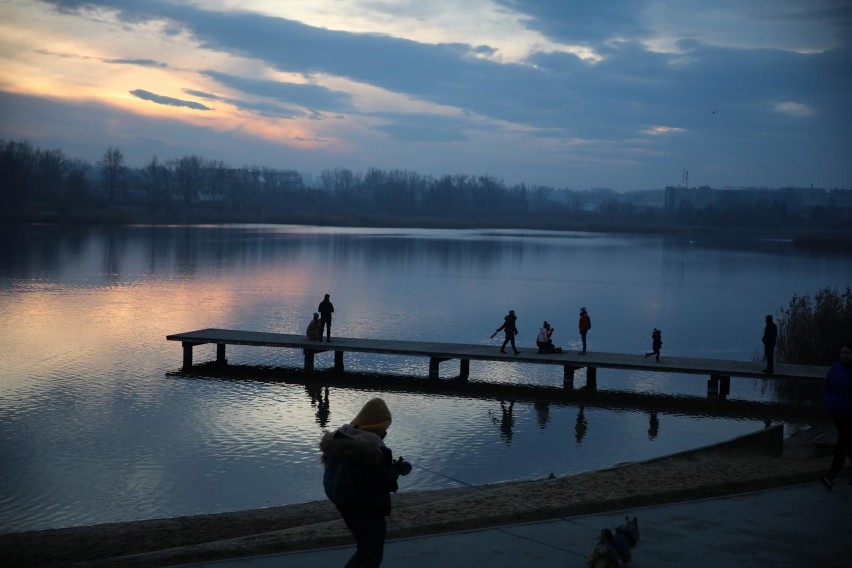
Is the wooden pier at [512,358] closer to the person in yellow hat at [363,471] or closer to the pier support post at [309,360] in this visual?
the pier support post at [309,360]

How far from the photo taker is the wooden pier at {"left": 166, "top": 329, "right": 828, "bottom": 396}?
2534cm

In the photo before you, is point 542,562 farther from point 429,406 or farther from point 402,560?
point 429,406

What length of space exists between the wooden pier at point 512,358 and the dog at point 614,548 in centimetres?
1785

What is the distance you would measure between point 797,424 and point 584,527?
15933 millimetres

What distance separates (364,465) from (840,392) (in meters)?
6.84

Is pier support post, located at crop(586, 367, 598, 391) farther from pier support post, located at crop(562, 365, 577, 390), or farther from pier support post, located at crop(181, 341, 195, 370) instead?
pier support post, located at crop(181, 341, 195, 370)

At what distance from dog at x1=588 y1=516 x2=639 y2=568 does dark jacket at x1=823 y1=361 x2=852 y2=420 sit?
12.7ft

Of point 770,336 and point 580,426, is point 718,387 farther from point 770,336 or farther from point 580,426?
point 580,426

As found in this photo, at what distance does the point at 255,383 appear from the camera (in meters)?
26.2

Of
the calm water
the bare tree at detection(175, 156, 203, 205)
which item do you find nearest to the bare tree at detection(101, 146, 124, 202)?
the bare tree at detection(175, 156, 203, 205)

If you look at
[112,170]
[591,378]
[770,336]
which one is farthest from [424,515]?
[112,170]

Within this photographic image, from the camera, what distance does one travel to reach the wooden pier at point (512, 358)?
25.3 metres

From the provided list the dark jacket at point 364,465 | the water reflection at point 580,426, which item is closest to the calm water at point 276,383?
the water reflection at point 580,426

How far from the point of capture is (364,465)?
245 inches
